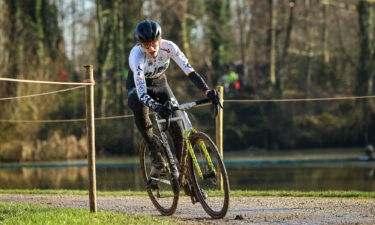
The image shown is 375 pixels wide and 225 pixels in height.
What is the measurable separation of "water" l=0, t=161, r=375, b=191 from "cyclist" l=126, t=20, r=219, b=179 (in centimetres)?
A: 924

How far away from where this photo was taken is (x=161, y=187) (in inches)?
366

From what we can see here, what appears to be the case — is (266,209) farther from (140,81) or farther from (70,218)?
(70,218)

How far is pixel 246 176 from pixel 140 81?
55.6 feet

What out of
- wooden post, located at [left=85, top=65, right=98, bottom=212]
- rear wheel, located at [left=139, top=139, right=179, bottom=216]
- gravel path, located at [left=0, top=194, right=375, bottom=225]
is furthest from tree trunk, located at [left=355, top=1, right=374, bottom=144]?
wooden post, located at [left=85, top=65, right=98, bottom=212]

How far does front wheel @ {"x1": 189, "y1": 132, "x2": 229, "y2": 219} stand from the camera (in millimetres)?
8039

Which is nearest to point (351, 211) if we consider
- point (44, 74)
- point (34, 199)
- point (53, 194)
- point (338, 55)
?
point (34, 199)

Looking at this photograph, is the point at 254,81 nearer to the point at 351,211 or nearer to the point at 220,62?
the point at 220,62

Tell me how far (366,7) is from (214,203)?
29174 mm

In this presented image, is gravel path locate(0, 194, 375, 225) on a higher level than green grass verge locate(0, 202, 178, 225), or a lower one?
lower

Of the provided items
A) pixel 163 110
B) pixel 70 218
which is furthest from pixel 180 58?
pixel 70 218

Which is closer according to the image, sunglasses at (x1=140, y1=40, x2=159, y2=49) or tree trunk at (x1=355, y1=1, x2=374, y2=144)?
sunglasses at (x1=140, y1=40, x2=159, y2=49)

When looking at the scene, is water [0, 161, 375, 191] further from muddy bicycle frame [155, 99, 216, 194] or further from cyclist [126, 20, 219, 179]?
muddy bicycle frame [155, 99, 216, 194]

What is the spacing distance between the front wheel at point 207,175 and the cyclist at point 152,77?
31cm

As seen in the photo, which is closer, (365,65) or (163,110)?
(163,110)
